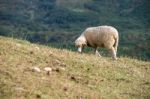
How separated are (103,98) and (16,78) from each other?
2909mm

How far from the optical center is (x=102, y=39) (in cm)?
2809

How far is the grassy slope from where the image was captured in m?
15.6

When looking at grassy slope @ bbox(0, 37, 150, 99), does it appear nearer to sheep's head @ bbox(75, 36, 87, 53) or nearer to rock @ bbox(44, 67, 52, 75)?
rock @ bbox(44, 67, 52, 75)

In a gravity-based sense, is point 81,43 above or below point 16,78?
below

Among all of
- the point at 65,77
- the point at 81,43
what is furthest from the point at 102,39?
the point at 65,77

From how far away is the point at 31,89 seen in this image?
15.3 meters

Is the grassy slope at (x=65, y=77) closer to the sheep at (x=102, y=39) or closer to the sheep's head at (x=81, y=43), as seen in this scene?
the sheep at (x=102, y=39)

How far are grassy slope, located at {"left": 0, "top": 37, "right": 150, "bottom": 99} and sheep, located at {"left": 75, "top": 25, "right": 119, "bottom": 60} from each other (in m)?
4.56

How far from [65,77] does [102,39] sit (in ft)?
34.6

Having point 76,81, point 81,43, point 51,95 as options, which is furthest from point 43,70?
point 81,43

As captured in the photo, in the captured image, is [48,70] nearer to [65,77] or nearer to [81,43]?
[65,77]

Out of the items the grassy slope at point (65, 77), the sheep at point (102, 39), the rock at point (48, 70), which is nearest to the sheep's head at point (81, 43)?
the sheep at point (102, 39)

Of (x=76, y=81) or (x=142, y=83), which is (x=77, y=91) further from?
(x=142, y=83)

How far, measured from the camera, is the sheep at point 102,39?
90.3ft
